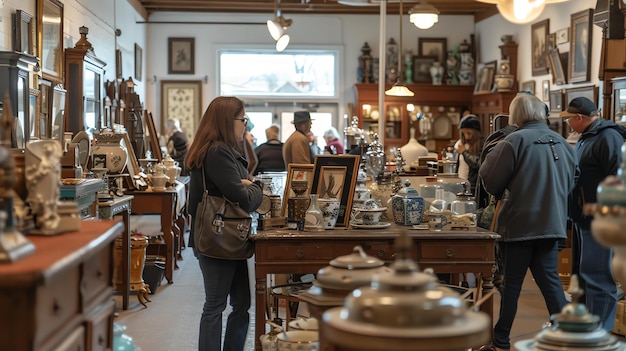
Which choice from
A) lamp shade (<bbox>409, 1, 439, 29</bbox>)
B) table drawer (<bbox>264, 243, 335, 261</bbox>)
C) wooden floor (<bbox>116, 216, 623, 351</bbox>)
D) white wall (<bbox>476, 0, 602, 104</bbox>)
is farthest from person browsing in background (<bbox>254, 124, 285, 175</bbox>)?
table drawer (<bbox>264, 243, 335, 261</bbox>)

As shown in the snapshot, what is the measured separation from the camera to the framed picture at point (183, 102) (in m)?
17.6

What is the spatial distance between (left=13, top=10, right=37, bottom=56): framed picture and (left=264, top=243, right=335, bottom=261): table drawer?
4.60m

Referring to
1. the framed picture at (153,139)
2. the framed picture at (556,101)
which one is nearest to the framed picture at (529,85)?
the framed picture at (556,101)

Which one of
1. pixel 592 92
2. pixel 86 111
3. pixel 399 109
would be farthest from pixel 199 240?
pixel 399 109

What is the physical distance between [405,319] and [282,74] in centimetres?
1601

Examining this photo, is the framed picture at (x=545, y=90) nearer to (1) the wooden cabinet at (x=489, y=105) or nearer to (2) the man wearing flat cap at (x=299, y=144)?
(1) the wooden cabinet at (x=489, y=105)

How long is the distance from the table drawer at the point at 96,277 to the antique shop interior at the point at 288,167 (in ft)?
0.06

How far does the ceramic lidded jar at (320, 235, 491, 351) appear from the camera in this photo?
7.16 ft

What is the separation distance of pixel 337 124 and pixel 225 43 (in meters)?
2.74

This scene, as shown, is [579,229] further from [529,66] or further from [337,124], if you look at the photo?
[337,124]

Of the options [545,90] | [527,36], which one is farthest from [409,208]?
[527,36]

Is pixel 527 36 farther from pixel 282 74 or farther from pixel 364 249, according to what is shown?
pixel 364 249

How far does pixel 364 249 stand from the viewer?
189 inches

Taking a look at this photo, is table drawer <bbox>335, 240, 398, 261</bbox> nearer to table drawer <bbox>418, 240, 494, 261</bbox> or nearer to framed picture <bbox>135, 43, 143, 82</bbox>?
table drawer <bbox>418, 240, 494, 261</bbox>
